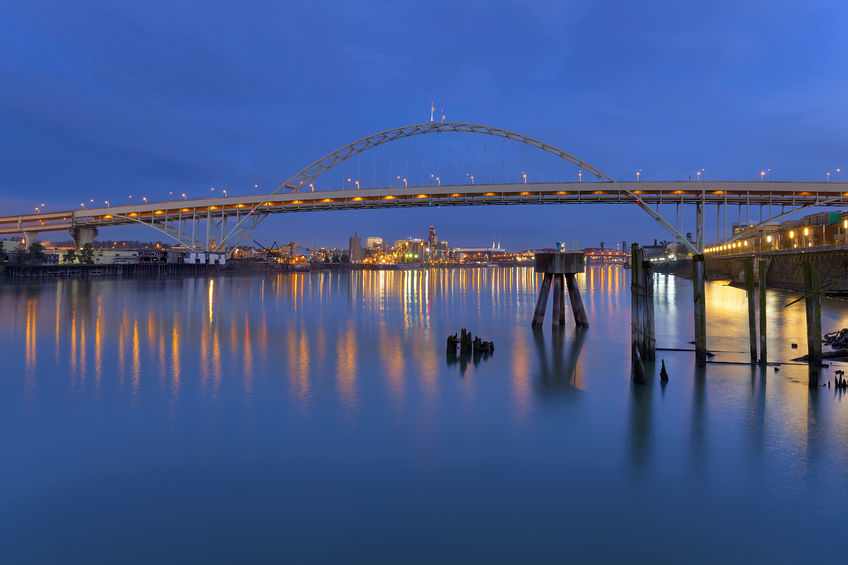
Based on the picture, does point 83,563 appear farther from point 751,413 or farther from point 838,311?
point 838,311

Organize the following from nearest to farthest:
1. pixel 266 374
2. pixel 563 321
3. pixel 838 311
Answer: pixel 266 374
pixel 563 321
pixel 838 311

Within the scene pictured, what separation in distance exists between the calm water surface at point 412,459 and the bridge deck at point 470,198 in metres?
38.1

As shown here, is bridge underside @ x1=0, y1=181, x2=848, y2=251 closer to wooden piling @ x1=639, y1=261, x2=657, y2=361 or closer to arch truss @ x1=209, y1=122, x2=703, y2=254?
arch truss @ x1=209, y1=122, x2=703, y2=254

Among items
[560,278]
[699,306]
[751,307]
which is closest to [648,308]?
[699,306]

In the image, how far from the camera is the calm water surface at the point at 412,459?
516cm

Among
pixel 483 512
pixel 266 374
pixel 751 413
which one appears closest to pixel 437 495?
pixel 483 512

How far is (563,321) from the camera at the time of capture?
70.1 ft

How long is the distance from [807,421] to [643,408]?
2.45 meters

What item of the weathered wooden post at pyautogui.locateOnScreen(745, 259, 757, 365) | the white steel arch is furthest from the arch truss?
the weathered wooden post at pyautogui.locateOnScreen(745, 259, 757, 365)

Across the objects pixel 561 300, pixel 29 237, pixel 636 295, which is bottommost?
pixel 561 300

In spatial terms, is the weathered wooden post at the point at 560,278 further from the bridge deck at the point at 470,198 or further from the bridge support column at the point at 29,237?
the bridge support column at the point at 29,237

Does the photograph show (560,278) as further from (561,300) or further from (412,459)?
(412,459)

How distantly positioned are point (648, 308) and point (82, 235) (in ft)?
266

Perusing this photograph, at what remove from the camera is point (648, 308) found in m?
12.4
